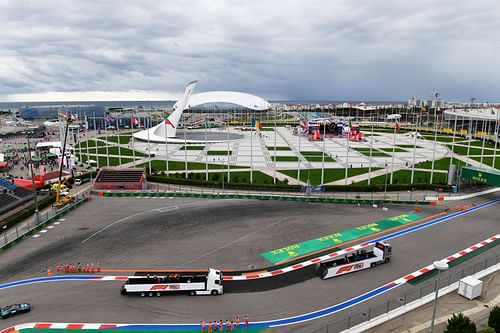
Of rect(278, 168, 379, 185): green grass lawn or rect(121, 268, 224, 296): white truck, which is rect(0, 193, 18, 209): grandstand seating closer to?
rect(121, 268, 224, 296): white truck

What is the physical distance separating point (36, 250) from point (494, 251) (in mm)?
39635

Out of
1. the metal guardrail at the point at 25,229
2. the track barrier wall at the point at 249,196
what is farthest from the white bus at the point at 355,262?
the metal guardrail at the point at 25,229

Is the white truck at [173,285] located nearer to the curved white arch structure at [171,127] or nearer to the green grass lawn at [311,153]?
the green grass lawn at [311,153]

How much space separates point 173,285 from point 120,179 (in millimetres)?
32137

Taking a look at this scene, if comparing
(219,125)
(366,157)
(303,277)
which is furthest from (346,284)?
(219,125)

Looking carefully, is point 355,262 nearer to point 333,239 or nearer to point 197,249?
point 333,239

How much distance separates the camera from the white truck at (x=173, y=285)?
21.4 meters

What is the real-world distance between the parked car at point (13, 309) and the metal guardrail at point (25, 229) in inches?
454

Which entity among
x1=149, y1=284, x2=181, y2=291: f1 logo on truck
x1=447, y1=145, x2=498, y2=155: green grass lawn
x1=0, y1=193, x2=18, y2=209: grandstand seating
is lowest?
x1=149, y1=284, x2=181, y2=291: f1 logo on truck

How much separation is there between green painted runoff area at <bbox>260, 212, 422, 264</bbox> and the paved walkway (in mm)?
9760

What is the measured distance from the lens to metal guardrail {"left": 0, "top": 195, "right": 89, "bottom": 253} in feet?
98.4

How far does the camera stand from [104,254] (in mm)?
27969

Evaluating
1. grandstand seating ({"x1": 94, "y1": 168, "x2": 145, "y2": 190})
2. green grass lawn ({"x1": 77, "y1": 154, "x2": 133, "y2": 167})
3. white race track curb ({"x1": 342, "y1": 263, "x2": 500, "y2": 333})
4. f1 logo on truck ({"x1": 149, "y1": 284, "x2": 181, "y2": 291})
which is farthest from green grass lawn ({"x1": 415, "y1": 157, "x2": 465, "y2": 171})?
green grass lawn ({"x1": 77, "y1": 154, "x2": 133, "y2": 167})

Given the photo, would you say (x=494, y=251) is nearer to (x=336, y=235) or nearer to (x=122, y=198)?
(x=336, y=235)
